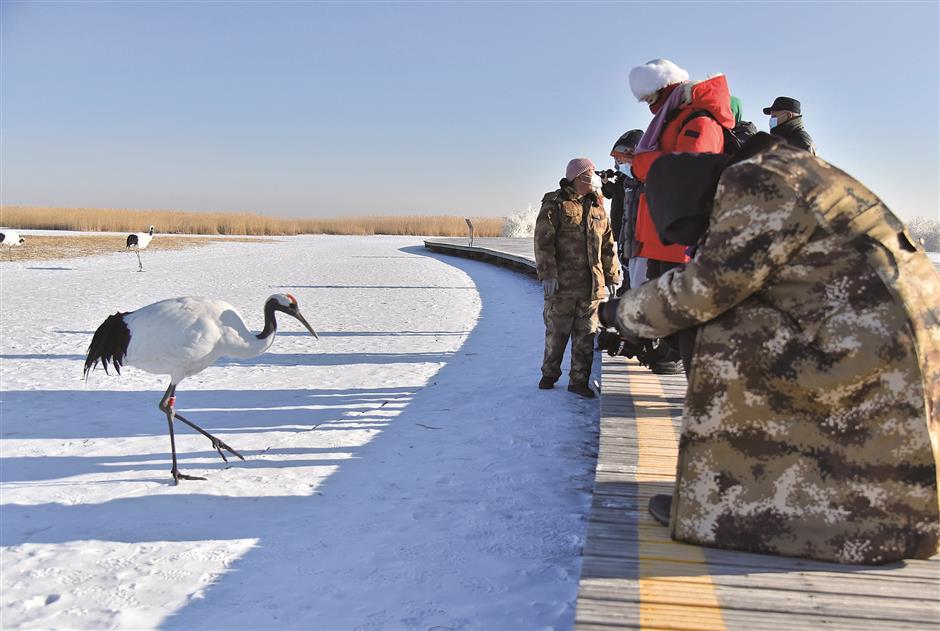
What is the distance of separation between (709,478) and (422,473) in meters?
2.93

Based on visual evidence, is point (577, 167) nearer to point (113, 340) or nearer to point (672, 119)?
point (672, 119)

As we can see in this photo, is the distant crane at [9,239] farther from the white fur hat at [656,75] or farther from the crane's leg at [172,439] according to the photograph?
the white fur hat at [656,75]

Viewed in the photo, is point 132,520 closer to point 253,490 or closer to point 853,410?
Result: point 253,490

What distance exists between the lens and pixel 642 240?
4.64 meters

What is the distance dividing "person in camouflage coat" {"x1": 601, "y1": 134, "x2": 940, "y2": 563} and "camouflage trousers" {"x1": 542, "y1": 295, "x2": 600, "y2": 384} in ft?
13.9

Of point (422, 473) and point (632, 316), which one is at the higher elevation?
point (632, 316)

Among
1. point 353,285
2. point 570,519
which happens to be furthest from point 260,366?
point 353,285

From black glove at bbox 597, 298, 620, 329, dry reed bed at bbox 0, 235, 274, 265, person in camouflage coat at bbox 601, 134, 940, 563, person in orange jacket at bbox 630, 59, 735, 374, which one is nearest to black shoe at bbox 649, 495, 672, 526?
person in camouflage coat at bbox 601, 134, 940, 563

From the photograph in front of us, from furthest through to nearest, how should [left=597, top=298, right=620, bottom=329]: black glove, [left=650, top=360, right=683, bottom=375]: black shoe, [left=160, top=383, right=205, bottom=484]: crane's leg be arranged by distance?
[left=650, top=360, right=683, bottom=375]: black shoe < [left=160, top=383, right=205, bottom=484]: crane's leg < [left=597, top=298, right=620, bottom=329]: black glove

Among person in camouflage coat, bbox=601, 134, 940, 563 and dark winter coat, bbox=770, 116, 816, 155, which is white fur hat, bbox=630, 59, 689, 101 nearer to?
dark winter coat, bbox=770, 116, 816, 155

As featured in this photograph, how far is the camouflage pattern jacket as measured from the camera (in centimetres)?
680

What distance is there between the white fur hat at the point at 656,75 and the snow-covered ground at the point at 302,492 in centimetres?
264

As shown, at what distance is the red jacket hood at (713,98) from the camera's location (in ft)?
13.6

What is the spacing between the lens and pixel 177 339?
5.36 meters
